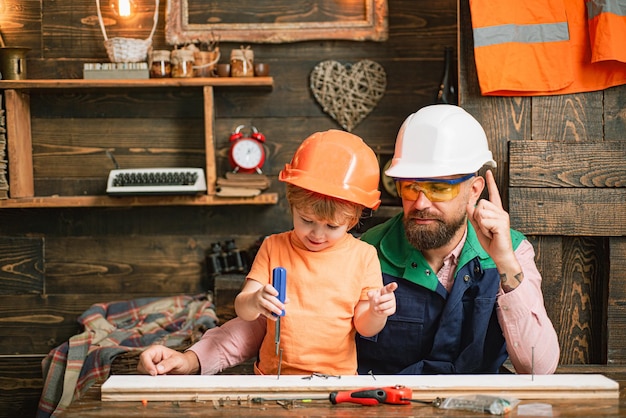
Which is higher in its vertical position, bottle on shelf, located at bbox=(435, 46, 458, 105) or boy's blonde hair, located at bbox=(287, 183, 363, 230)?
bottle on shelf, located at bbox=(435, 46, 458, 105)

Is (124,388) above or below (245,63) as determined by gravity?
below

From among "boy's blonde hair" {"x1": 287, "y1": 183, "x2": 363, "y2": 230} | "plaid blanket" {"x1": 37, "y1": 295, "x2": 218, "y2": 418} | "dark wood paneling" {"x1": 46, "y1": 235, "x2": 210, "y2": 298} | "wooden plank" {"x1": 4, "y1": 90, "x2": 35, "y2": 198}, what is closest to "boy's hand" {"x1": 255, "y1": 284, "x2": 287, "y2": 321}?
"boy's blonde hair" {"x1": 287, "y1": 183, "x2": 363, "y2": 230}

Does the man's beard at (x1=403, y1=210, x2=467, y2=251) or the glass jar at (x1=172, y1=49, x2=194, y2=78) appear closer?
the man's beard at (x1=403, y1=210, x2=467, y2=251)

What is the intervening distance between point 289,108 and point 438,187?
2491mm

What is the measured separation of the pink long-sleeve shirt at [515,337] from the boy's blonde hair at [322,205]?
1.43ft

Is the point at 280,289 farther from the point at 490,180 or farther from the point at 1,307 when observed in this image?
the point at 1,307

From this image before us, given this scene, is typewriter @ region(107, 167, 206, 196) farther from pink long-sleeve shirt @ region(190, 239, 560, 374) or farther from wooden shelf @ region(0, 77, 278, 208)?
pink long-sleeve shirt @ region(190, 239, 560, 374)

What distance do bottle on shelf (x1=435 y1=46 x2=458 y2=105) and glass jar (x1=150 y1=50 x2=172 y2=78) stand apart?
157cm

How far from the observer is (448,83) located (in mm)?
4219

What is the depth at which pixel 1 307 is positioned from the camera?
4660mm

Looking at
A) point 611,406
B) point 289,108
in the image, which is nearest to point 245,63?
point 289,108

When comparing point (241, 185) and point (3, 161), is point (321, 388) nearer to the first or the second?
point (241, 185)

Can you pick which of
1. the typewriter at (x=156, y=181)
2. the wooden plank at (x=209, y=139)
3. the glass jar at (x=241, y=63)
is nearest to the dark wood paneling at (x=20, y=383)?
the typewriter at (x=156, y=181)

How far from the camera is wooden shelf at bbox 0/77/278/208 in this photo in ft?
13.8
